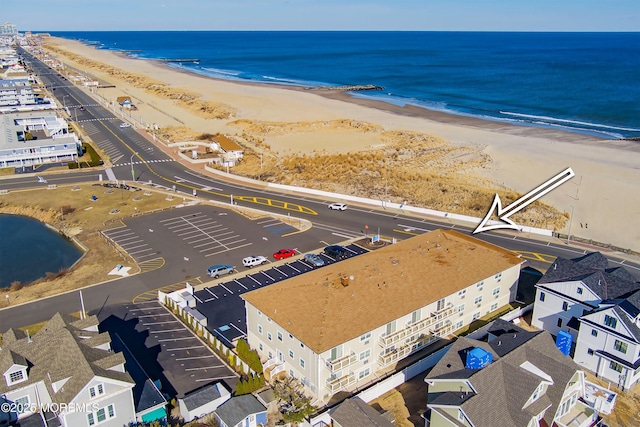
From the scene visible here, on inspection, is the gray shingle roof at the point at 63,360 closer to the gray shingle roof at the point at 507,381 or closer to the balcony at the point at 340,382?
the balcony at the point at 340,382

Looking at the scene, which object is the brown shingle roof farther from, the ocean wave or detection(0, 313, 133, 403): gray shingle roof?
the ocean wave

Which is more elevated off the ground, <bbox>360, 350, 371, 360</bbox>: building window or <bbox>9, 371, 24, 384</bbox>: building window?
<bbox>9, 371, 24, 384</bbox>: building window

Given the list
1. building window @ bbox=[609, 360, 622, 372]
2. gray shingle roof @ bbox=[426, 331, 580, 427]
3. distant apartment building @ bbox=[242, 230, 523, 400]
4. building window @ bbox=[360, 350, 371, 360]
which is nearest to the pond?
distant apartment building @ bbox=[242, 230, 523, 400]

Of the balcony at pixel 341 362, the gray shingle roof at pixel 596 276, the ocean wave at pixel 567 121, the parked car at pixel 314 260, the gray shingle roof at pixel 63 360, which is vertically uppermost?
the ocean wave at pixel 567 121

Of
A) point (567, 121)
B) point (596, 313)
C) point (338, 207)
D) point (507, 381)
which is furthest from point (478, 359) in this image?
point (567, 121)

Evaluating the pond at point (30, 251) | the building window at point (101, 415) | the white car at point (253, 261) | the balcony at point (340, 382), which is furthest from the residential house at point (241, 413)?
the pond at point (30, 251)
